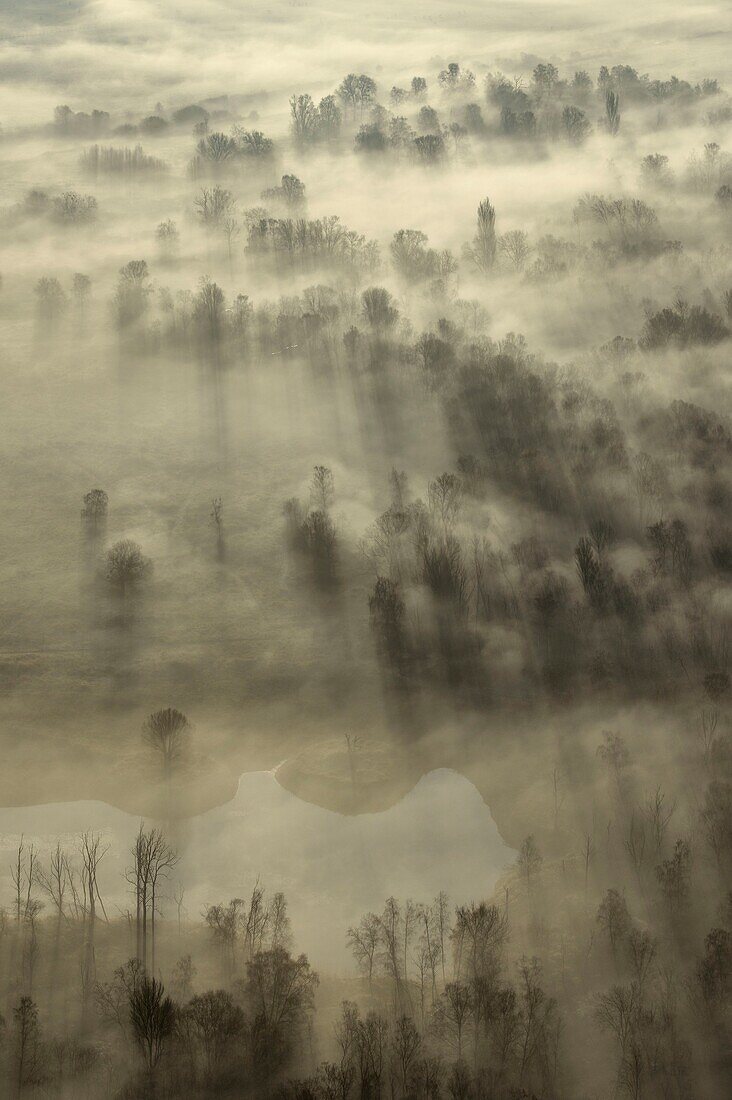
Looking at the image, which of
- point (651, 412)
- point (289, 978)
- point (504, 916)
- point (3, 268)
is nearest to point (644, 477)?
point (651, 412)

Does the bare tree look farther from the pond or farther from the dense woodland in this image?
the pond

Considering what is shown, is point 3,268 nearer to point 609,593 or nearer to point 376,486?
point 376,486

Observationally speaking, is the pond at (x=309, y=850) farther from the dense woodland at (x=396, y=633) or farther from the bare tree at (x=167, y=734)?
the bare tree at (x=167, y=734)

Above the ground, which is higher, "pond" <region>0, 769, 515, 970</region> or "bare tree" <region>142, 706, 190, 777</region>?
"bare tree" <region>142, 706, 190, 777</region>

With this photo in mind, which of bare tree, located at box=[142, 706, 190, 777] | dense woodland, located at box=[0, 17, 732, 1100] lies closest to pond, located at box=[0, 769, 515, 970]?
dense woodland, located at box=[0, 17, 732, 1100]

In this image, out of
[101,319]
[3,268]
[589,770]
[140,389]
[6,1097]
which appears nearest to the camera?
[6,1097]

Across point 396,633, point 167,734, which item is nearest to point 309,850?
point 167,734
